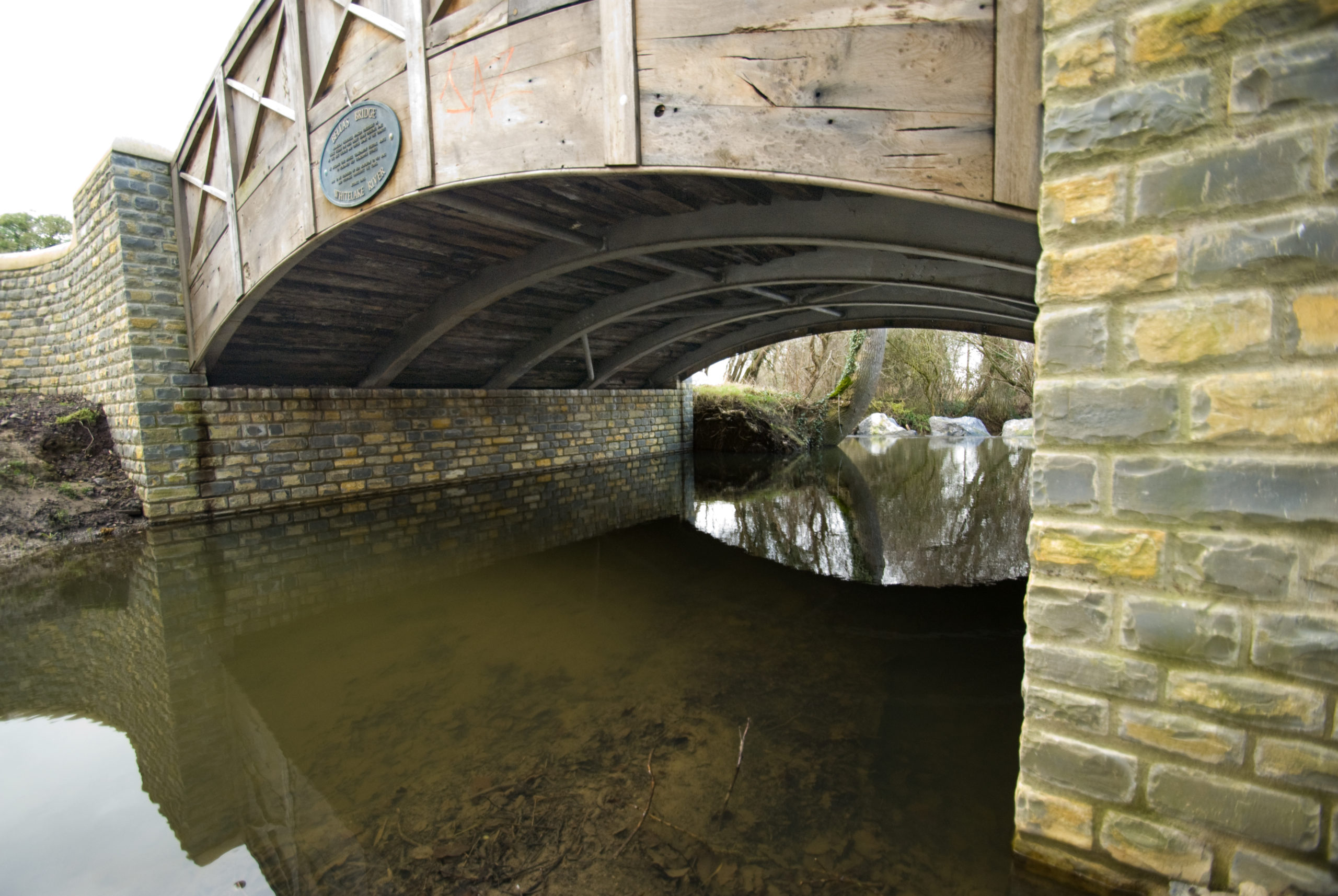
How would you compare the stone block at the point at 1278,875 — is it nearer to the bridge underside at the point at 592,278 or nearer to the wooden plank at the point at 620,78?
the bridge underside at the point at 592,278

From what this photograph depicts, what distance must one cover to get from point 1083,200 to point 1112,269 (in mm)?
187

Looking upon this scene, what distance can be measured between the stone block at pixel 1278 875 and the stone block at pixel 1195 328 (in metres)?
1.14

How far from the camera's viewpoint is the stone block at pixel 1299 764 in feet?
4.26

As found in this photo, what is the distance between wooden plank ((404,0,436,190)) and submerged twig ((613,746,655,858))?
11.8ft

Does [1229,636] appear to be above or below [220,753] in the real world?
above

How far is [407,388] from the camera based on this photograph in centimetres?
848

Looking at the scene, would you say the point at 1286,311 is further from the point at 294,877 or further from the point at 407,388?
the point at 407,388

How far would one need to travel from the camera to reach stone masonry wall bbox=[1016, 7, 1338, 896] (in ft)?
4.23

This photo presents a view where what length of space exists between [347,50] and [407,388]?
4.83 metres

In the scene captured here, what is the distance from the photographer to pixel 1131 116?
144 centimetres

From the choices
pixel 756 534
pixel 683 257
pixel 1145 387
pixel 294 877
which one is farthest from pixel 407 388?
pixel 1145 387

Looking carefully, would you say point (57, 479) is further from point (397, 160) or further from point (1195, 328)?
point (1195, 328)

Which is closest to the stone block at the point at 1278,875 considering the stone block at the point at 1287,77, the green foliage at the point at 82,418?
the stone block at the point at 1287,77

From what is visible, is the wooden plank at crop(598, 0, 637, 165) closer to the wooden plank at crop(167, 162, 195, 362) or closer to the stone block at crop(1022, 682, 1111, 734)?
the stone block at crop(1022, 682, 1111, 734)
